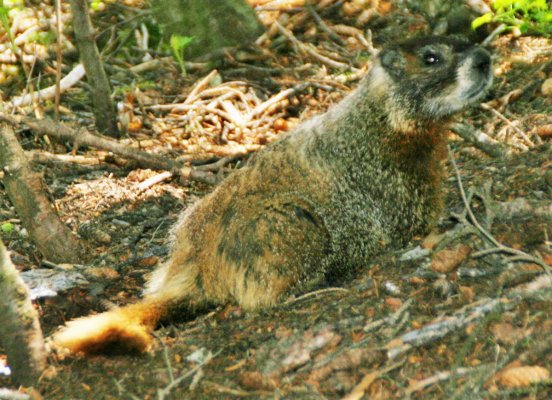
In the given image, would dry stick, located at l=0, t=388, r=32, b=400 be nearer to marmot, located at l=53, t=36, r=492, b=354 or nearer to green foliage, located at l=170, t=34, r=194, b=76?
marmot, located at l=53, t=36, r=492, b=354

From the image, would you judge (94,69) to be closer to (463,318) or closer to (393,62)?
(393,62)

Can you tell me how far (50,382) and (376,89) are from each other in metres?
2.85

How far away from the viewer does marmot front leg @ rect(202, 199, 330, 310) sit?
161 inches

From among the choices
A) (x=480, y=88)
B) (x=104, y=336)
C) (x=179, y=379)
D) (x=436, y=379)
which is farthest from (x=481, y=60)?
(x=104, y=336)

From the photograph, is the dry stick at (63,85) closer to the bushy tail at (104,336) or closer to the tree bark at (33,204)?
the tree bark at (33,204)

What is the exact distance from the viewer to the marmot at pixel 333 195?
415 centimetres

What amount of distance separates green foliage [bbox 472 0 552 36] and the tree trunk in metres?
3.04

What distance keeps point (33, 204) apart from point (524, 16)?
490 cm

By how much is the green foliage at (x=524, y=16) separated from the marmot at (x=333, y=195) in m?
2.01

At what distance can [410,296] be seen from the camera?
3674mm

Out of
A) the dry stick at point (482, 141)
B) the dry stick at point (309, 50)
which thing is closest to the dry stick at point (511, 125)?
the dry stick at point (482, 141)

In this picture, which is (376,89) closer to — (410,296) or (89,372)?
(410,296)

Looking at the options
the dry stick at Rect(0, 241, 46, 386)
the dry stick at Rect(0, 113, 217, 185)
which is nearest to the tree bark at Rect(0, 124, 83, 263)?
the dry stick at Rect(0, 113, 217, 185)

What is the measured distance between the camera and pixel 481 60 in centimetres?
433
